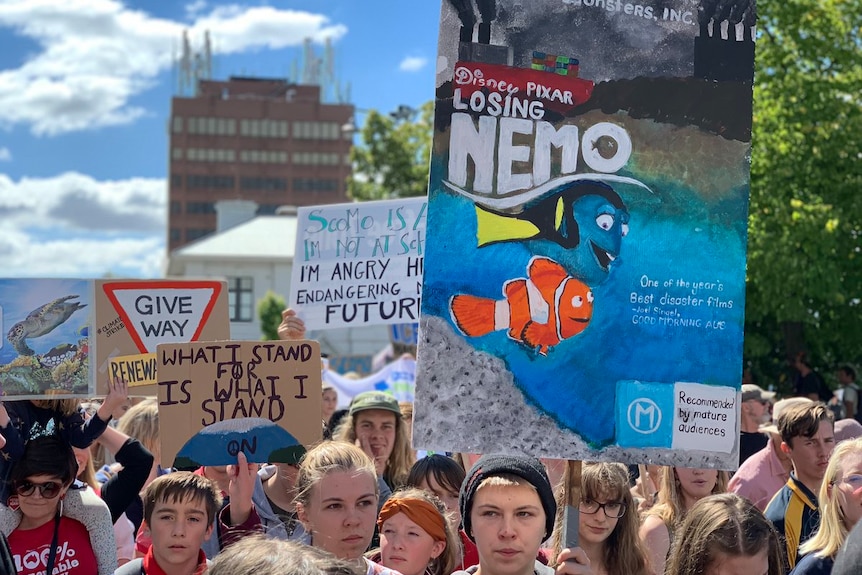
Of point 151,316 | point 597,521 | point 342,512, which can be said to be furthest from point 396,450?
point 342,512

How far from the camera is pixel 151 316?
18.5 ft

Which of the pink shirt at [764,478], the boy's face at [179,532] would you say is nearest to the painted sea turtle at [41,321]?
the boy's face at [179,532]

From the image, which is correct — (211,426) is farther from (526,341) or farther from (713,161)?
(713,161)

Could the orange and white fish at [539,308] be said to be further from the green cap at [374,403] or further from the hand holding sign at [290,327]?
the green cap at [374,403]

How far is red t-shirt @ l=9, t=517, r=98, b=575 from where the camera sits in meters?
4.26

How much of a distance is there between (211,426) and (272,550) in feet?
8.65

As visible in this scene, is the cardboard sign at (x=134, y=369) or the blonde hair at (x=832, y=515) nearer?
the blonde hair at (x=832, y=515)

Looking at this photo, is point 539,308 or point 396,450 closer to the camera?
point 539,308

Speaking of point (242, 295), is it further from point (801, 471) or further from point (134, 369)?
point (801, 471)

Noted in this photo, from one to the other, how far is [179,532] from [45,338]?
4.38 ft

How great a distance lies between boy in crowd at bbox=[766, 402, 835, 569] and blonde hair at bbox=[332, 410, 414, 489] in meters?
2.05

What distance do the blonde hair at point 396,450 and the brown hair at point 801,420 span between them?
203 cm

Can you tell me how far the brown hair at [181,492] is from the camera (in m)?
4.36

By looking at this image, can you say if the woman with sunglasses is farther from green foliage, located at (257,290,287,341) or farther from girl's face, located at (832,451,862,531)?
green foliage, located at (257,290,287,341)
